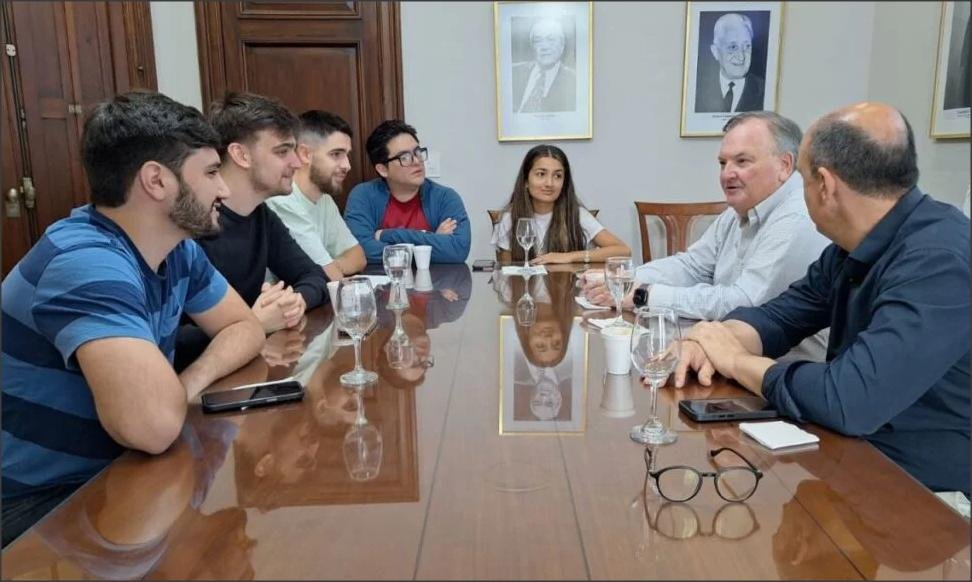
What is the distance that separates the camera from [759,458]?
915mm

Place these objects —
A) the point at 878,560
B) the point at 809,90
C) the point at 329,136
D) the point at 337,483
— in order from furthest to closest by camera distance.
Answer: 1. the point at 809,90
2. the point at 329,136
3. the point at 337,483
4. the point at 878,560

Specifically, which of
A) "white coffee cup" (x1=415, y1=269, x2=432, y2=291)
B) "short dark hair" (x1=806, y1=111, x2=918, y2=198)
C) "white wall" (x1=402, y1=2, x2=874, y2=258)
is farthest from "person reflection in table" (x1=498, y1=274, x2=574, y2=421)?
"white wall" (x1=402, y1=2, x2=874, y2=258)

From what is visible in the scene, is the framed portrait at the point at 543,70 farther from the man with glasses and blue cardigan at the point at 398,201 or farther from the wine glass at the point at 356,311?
the wine glass at the point at 356,311

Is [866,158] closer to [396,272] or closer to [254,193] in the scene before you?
[396,272]

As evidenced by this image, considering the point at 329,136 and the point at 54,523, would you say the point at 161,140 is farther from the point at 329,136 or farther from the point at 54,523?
the point at 329,136

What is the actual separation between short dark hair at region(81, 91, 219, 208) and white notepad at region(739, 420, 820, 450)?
111cm

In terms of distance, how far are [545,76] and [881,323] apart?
112 inches

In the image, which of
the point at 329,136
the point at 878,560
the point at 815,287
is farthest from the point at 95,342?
the point at 329,136

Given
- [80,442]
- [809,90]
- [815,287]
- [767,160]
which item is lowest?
[80,442]

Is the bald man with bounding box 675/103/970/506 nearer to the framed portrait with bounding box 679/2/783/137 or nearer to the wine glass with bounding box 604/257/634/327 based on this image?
the wine glass with bounding box 604/257/634/327

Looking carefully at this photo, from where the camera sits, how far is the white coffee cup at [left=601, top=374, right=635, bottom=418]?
1070mm

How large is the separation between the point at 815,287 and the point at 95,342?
1397mm

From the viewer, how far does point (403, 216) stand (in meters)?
3.31

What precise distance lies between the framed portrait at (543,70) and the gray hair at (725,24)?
679 millimetres
